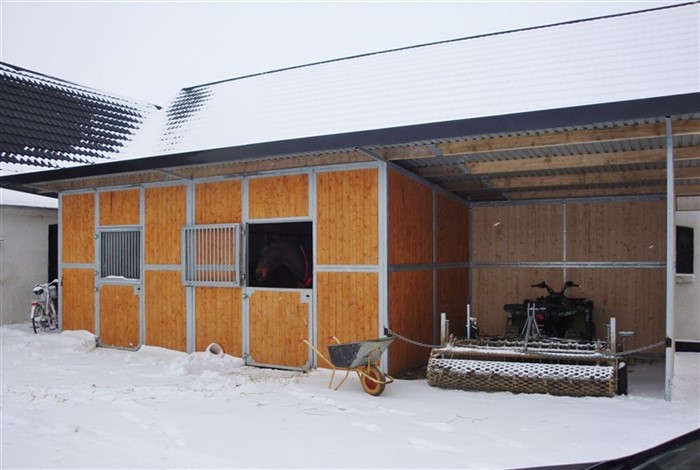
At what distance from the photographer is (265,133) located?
27.3ft

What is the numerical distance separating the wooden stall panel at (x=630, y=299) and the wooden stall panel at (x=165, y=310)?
251 inches

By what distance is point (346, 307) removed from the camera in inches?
272

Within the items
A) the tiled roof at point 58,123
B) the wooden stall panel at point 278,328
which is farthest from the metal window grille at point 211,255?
the tiled roof at point 58,123

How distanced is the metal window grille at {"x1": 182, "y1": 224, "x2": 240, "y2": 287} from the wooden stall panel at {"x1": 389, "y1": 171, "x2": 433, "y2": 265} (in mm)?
2153

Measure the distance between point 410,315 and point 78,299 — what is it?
18.8ft

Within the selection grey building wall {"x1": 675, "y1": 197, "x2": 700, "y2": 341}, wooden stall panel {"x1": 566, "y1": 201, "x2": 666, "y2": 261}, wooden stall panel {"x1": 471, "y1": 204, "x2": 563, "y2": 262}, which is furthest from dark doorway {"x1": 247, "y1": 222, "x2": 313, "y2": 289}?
grey building wall {"x1": 675, "y1": 197, "x2": 700, "y2": 341}

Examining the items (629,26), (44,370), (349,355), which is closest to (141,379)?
(44,370)

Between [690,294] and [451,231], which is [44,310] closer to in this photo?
[451,231]

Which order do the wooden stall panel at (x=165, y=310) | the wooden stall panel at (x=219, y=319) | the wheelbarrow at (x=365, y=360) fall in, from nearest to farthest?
1. the wheelbarrow at (x=365, y=360)
2. the wooden stall panel at (x=219, y=319)
3. the wooden stall panel at (x=165, y=310)

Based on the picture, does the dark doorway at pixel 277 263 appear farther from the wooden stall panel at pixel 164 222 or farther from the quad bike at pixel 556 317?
the quad bike at pixel 556 317

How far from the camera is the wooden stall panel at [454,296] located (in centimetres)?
875

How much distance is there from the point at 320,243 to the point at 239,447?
329 centimetres

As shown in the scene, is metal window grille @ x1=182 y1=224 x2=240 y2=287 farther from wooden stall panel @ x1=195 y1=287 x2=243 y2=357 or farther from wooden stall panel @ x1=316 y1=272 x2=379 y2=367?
wooden stall panel @ x1=316 y1=272 x2=379 y2=367

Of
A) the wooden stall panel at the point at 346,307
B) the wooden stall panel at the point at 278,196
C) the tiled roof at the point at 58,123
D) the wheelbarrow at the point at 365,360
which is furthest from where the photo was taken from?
the tiled roof at the point at 58,123
